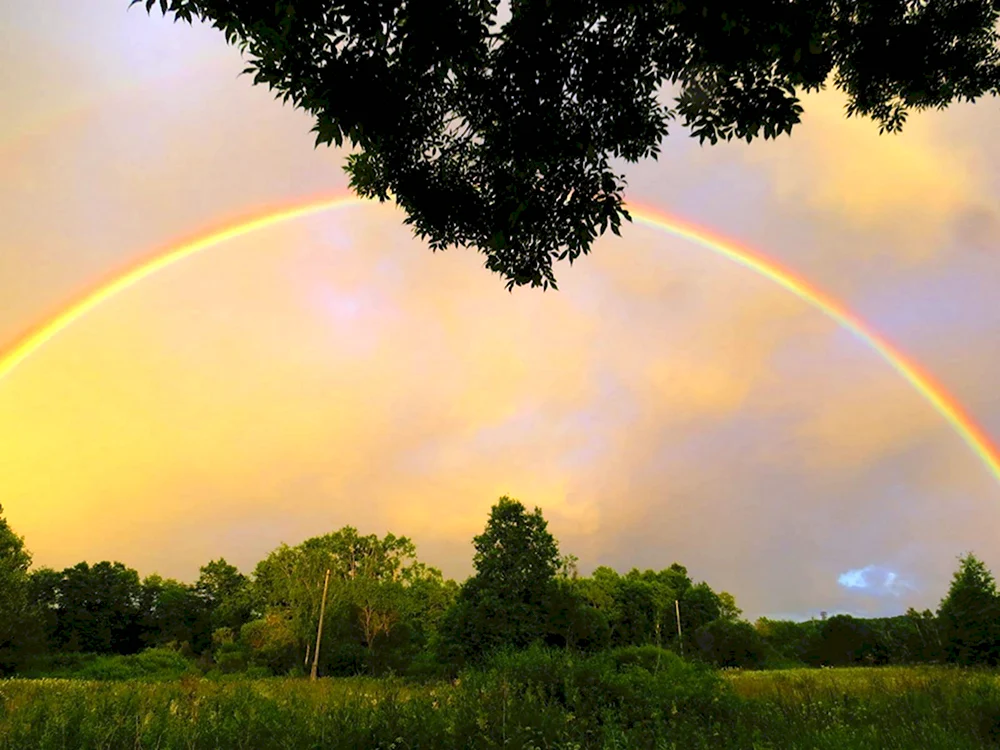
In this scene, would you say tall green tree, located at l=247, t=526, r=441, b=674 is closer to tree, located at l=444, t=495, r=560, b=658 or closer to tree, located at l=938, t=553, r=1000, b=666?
tree, located at l=444, t=495, r=560, b=658

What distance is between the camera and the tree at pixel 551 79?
4.90 metres

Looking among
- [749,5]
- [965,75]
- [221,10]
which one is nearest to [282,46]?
[221,10]

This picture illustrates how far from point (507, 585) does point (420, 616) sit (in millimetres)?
28270

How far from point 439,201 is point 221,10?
2896 mm

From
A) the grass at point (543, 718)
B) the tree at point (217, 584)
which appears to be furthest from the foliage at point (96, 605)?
the grass at point (543, 718)

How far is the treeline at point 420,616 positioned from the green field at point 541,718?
11.1 feet

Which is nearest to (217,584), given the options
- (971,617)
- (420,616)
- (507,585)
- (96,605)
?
(96,605)

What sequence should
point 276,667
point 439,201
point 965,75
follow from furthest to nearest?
1. point 276,667
2. point 965,75
3. point 439,201

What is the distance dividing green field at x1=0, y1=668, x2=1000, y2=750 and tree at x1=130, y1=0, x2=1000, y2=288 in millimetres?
5258

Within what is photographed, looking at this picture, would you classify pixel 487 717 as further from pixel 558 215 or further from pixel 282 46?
pixel 282 46

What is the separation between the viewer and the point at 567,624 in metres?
34.8

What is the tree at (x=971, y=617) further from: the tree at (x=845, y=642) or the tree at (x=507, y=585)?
the tree at (x=507, y=585)

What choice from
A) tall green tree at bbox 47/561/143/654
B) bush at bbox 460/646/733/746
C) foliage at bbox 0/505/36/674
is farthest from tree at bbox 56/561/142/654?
bush at bbox 460/646/733/746

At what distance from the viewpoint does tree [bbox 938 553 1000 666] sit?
26.7 metres
